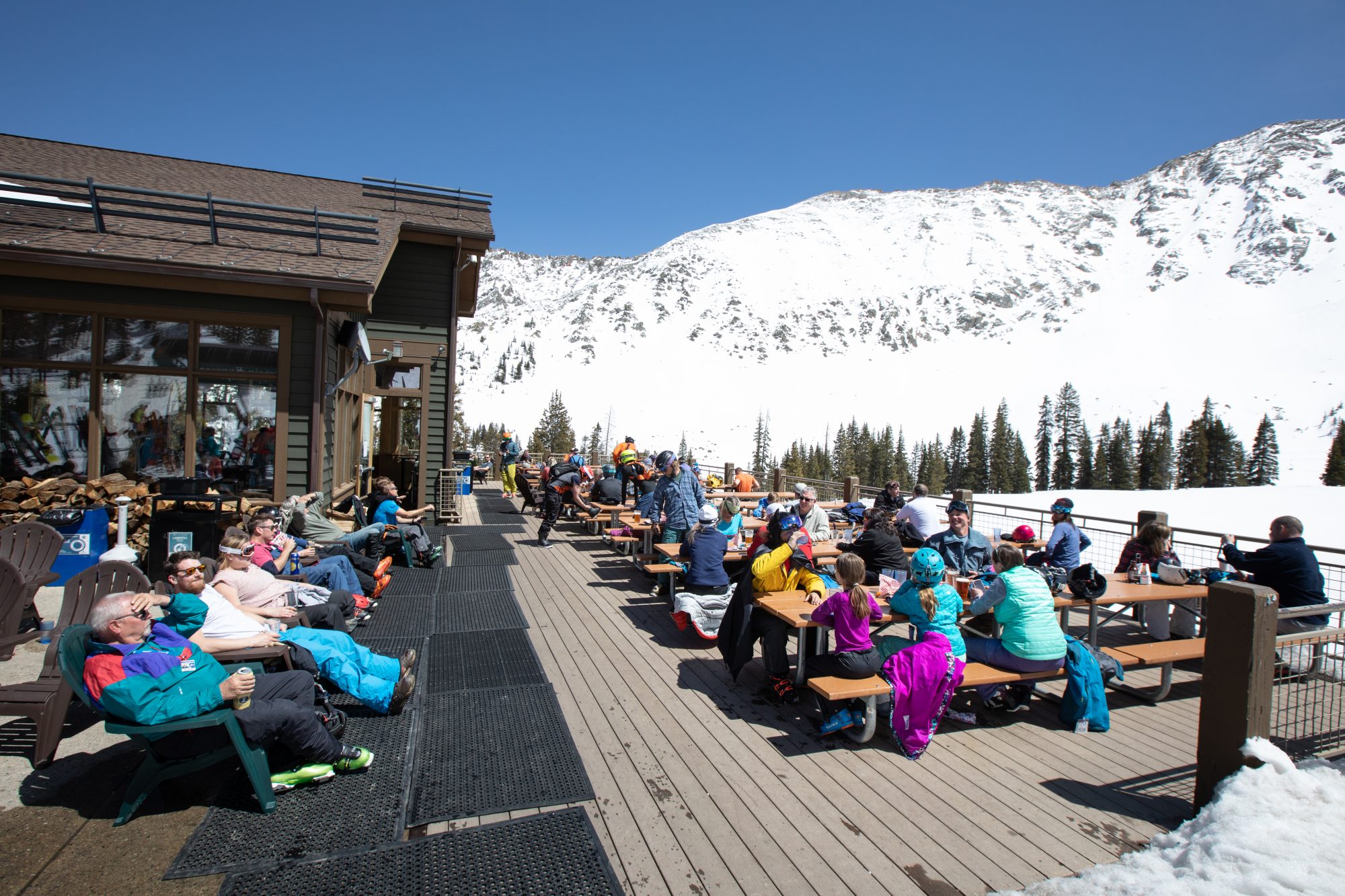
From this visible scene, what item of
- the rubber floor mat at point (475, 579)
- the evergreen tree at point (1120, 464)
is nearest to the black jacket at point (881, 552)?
the rubber floor mat at point (475, 579)

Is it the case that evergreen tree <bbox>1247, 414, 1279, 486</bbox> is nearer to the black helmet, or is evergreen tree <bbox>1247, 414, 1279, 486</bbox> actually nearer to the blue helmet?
the black helmet

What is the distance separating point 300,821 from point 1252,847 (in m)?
3.75

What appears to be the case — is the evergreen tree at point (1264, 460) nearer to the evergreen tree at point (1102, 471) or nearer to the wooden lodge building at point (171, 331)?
the evergreen tree at point (1102, 471)

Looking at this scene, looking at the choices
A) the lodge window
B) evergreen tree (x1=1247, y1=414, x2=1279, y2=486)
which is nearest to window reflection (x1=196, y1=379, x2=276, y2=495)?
the lodge window

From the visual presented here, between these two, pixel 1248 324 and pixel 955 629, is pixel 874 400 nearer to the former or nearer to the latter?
pixel 1248 324

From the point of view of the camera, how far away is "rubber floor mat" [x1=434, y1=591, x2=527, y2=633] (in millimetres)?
5684

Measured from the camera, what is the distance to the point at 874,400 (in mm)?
169125

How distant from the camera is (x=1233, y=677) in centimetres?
301

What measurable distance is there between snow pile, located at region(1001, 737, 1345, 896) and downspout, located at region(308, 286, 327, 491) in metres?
7.31

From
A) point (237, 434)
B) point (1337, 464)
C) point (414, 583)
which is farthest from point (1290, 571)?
point (1337, 464)

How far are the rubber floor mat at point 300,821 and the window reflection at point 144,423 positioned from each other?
4.80 metres

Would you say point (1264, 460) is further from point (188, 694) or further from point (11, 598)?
point (11, 598)

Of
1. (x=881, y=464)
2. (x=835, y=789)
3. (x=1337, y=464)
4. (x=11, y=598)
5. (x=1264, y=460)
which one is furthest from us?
(x=881, y=464)

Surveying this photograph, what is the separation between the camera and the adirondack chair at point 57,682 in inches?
124
